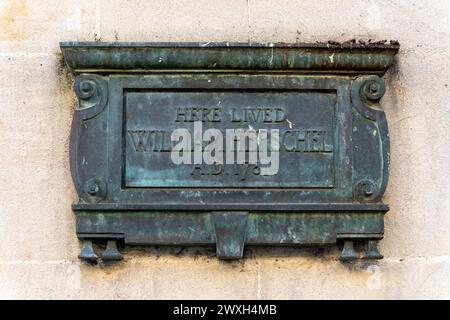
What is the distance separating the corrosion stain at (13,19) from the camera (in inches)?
177

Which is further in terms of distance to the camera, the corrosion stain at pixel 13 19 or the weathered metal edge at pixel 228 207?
the corrosion stain at pixel 13 19

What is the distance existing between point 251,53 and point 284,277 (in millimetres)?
999

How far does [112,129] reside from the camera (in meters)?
4.33

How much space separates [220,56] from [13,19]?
38.8 inches

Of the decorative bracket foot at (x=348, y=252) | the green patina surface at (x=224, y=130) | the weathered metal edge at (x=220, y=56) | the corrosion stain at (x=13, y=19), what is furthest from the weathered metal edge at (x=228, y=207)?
the corrosion stain at (x=13, y=19)

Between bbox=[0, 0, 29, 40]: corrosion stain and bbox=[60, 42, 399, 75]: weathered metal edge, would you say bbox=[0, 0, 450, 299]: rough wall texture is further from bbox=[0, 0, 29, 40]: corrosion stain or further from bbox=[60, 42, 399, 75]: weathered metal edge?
bbox=[60, 42, 399, 75]: weathered metal edge

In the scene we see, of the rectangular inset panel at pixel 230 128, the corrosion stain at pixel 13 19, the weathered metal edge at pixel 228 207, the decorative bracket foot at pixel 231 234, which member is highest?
the corrosion stain at pixel 13 19

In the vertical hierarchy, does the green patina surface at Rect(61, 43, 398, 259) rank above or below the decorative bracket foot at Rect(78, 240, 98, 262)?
above

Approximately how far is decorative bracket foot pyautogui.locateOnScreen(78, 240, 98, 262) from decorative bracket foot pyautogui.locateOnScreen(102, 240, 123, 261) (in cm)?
4

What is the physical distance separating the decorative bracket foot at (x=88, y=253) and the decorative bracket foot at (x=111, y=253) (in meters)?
0.04

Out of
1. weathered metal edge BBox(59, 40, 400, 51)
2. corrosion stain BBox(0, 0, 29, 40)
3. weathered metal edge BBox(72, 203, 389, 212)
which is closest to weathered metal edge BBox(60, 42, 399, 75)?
weathered metal edge BBox(59, 40, 400, 51)

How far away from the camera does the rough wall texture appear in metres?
4.33

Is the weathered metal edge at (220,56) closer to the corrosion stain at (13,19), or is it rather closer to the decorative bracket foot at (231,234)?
the corrosion stain at (13,19)

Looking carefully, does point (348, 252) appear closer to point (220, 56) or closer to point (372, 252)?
point (372, 252)
